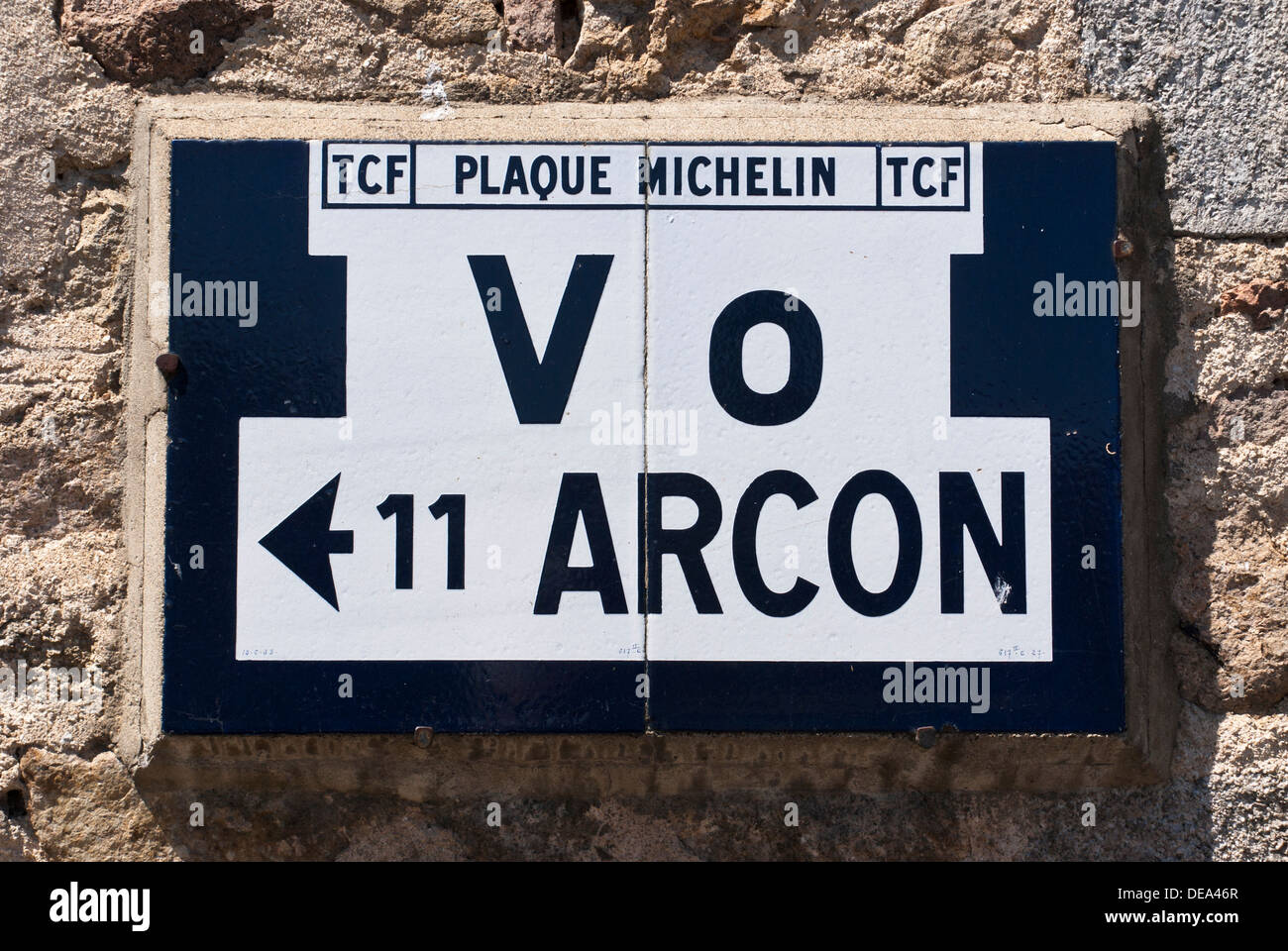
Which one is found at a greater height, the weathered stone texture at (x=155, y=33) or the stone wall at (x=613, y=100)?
the weathered stone texture at (x=155, y=33)

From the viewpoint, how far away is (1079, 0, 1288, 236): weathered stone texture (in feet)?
6.10

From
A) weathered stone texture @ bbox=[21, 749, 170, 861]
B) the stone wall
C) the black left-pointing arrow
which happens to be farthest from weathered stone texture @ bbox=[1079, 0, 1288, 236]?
weathered stone texture @ bbox=[21, 749, 170, 861]

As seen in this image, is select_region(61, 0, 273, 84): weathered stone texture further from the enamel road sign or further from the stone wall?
the enamel road sign

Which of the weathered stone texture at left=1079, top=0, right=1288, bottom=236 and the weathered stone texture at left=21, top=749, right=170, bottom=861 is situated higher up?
the weathered stone texture at left=1079, top=0, right=1288, bottom=236

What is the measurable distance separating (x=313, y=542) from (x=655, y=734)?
66cm

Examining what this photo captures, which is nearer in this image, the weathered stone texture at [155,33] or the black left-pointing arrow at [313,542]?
the black left-pointing arrow at [313,542]

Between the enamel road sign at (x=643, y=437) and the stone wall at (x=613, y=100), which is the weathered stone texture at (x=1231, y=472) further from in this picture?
the enamel road sign at (x=643, y=437)

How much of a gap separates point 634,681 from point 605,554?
0.72ft

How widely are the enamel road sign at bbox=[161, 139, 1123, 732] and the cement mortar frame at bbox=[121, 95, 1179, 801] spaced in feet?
0.14

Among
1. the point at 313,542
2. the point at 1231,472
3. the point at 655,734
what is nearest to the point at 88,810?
the point at 313,542

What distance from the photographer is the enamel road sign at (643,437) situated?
1.76m

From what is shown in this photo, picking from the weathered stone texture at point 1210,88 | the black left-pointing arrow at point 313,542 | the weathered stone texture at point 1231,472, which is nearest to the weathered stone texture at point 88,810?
the black left-pointing arrow at point 313,542

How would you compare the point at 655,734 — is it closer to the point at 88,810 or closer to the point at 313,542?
the point at 313,542
